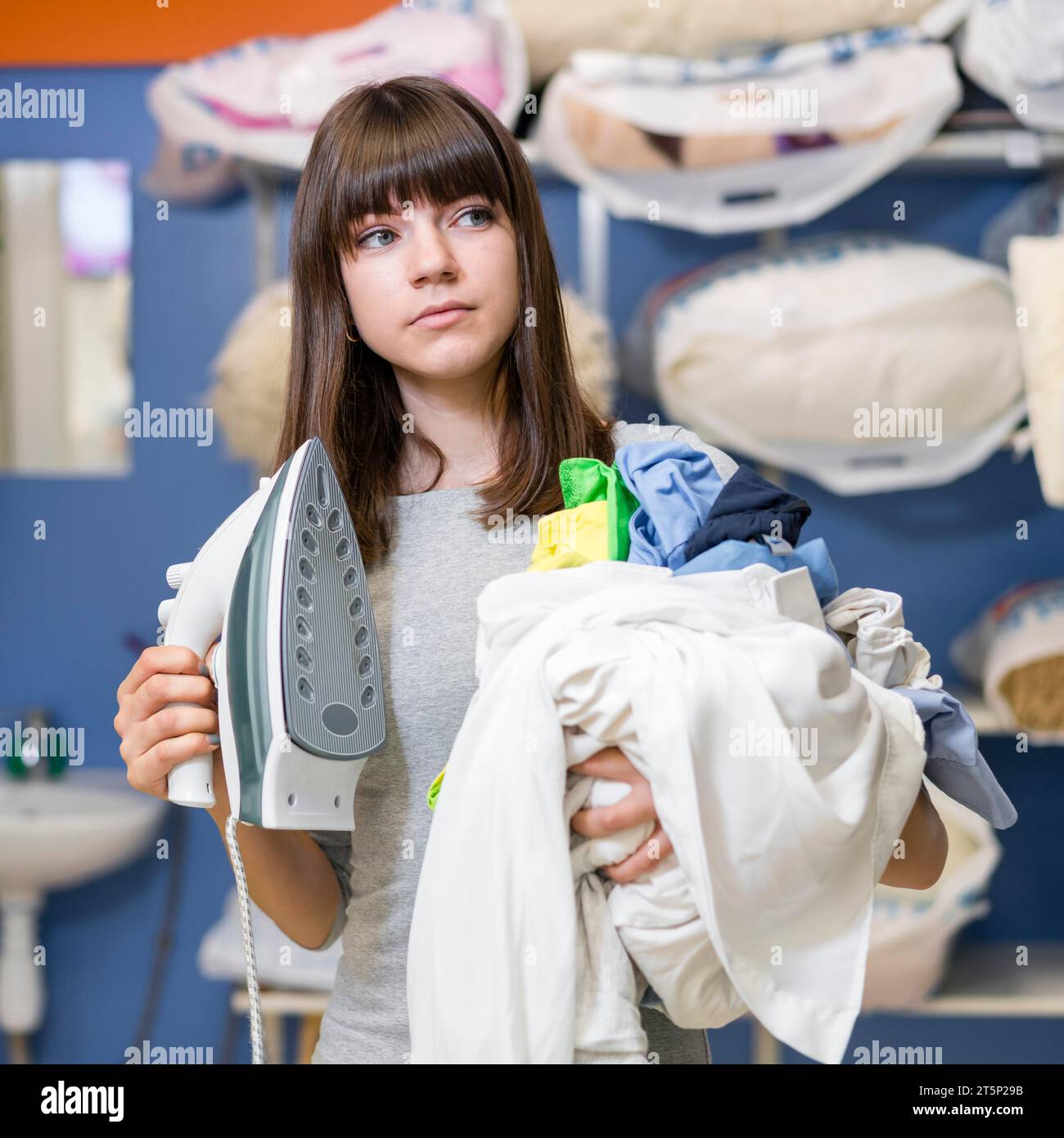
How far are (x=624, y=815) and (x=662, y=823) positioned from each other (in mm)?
24

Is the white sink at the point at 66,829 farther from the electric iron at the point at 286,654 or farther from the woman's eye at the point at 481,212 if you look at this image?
Result: the woman's eye at the point at 481,212

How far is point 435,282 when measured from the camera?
873 millimetres

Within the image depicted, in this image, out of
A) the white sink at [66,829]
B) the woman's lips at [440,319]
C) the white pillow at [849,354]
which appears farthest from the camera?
the white sink at [66,829]

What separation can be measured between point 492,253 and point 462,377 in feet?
0.39

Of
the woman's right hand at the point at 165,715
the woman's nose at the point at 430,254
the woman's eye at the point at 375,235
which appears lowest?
the woman's right hand at the point at 165,715

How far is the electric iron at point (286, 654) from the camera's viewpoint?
739mm

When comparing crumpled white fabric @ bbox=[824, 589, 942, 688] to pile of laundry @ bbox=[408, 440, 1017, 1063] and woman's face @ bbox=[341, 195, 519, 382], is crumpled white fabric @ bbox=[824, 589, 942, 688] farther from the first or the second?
woman's face @ bbox=[341, 195, 519, 382]

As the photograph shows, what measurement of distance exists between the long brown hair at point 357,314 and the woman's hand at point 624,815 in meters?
0.29

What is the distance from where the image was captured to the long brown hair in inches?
35.3

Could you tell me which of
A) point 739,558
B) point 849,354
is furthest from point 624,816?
point 849,354

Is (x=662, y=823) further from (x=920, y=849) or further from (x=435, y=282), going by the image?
(x=435, y=282)

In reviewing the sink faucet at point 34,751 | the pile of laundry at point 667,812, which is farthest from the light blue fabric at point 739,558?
the sink faucet at point 34,751

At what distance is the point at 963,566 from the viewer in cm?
219

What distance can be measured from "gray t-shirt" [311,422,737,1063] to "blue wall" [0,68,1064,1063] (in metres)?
1.21
